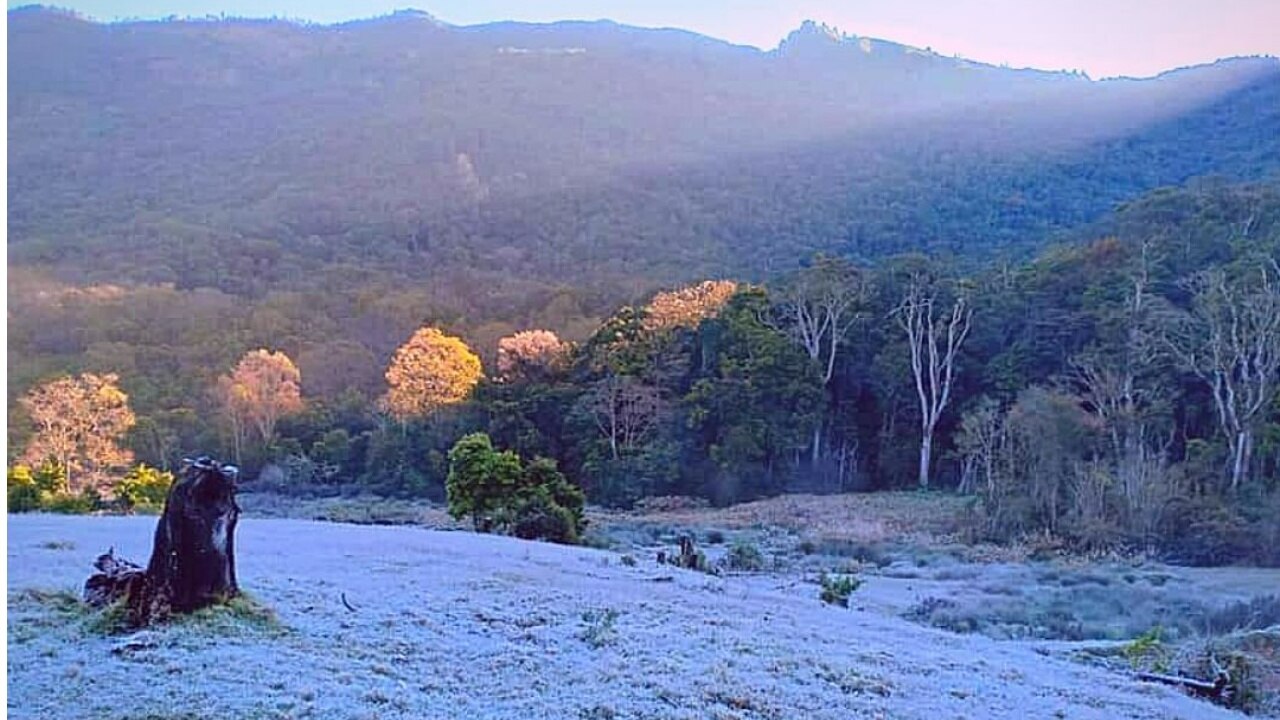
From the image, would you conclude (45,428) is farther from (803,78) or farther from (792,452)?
(803,78)

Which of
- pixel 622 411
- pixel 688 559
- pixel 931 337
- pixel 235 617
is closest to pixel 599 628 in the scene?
pixel 235 617

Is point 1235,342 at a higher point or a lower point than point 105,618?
higher

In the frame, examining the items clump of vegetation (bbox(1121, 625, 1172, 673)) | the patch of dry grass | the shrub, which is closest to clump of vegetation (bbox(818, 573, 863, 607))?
clump of vegetation (bbox(1121, 625, 1172, 673))

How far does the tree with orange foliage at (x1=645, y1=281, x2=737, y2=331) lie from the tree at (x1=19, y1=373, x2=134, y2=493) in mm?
3294

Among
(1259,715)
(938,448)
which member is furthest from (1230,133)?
(1259,715)

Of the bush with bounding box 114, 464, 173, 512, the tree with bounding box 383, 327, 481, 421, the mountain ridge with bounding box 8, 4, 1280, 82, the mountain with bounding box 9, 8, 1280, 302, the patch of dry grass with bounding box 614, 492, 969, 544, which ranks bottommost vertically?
the patch of dry grass with bounding box 614, 492, 969, 544

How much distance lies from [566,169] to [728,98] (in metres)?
1.19

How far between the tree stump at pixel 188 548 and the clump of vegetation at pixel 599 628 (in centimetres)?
99

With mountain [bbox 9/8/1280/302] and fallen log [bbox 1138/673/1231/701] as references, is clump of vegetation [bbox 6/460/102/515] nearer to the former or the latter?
mountain [bbox 9/8/1280/302]

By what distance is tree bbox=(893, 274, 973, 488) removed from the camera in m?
8.69

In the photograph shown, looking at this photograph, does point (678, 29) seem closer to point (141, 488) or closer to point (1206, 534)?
point (141, 488)

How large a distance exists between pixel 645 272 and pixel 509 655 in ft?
18.9

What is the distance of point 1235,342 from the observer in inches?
320

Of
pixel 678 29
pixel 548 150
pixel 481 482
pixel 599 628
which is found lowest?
pixel 481 482
